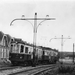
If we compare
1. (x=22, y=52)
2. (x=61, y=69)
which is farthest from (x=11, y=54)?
(x=61, y=69)

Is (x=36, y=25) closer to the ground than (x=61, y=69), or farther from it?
farther from it

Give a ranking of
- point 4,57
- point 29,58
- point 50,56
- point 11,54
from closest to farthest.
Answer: point 11,54, point 29,58, point 4,57, point 50,56

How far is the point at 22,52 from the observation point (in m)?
27.2

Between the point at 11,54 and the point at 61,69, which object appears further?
the point at 11,54

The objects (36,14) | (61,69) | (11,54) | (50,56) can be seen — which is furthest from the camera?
(50,56)

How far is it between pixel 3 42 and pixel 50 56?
11359 mm

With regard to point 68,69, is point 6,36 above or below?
above

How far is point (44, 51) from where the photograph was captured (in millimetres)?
39406

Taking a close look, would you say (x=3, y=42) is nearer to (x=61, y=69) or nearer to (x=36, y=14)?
(x=36, y=14)

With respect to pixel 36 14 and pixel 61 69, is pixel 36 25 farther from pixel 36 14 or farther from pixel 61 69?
pixel 61 69

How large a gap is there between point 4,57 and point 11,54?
11586mm

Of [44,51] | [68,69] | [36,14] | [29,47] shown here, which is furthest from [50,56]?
[68,69]

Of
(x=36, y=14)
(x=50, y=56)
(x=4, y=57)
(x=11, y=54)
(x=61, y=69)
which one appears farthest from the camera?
(x=50, y=56)

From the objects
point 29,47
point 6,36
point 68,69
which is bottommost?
point 68,69
